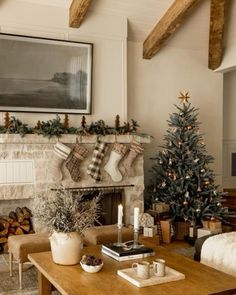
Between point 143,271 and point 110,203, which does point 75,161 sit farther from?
point 143,271

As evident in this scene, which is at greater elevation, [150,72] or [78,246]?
[150,72]

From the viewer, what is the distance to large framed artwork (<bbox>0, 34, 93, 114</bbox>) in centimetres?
508

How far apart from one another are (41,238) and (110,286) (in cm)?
161

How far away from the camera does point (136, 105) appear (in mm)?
6168

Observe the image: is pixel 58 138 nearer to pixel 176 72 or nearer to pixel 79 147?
pixel 79 147

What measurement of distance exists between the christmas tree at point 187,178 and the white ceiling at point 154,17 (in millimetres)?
1352

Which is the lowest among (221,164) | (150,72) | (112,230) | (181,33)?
(112,230)

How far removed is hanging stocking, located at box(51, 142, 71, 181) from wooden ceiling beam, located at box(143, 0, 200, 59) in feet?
6.81

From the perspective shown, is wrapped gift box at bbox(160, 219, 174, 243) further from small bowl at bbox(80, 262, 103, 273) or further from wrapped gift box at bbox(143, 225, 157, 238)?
small bowl at bbox(80, 262, 103, 273)

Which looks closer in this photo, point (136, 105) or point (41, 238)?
point (41, 238)

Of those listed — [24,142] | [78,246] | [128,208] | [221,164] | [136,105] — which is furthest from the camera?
[221,164]

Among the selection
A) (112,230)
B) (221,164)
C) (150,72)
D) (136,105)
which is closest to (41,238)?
(112,230)

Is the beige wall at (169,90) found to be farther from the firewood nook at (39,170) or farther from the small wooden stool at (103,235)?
the small wooden stool at (103,235)

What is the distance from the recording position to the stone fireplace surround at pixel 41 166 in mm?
4902
